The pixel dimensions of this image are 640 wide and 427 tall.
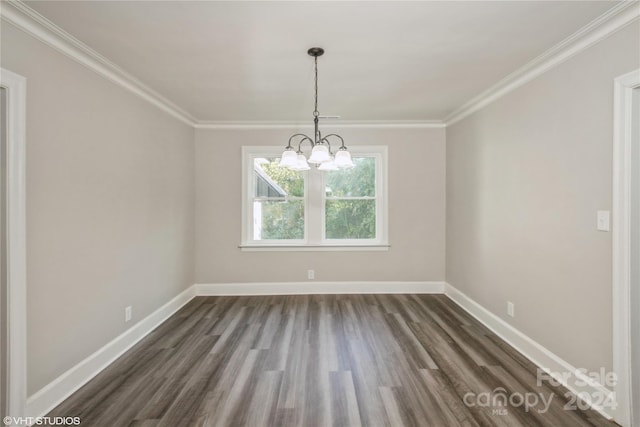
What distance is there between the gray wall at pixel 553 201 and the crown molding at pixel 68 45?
361 centimetres

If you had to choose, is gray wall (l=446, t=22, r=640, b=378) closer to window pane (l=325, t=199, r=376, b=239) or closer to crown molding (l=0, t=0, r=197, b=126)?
window pane (l=325, t=199, r=376, b=239)

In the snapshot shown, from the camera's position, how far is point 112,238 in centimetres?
263

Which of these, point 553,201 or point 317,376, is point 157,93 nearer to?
point 317,376

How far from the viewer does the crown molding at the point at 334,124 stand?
430cm

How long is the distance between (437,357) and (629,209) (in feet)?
5.78

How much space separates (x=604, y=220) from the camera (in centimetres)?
196

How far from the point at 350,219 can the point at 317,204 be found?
1.83 feet

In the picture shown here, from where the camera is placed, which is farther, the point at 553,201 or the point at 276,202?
the point at 276,202

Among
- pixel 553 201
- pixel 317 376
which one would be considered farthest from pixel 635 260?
pixel 317 376

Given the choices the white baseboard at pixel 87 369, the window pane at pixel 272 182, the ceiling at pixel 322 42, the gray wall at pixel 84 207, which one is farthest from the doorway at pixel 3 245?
the window pane at pixel 272 182

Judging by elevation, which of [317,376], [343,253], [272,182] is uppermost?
[272,182]

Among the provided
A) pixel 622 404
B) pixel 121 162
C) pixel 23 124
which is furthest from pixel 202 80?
pixel 622 404

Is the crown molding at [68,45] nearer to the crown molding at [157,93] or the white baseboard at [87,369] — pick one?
the crown molding at [157,93]

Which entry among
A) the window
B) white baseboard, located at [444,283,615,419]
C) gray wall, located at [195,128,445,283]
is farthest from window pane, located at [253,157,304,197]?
white baseboard, located at [444,283,615,419]
